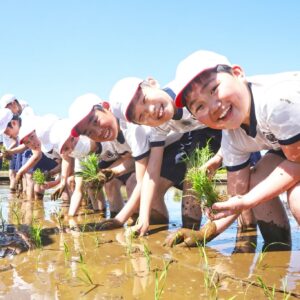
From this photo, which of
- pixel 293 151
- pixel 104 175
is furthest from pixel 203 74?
pixel 104 175

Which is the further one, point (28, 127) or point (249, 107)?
point (28, 127)

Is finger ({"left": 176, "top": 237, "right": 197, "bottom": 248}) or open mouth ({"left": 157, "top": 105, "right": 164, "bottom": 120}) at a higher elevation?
open mouth ({"left": 157, "top": 105, "right": 164, "bottom": 120})

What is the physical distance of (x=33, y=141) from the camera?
23.2 ft

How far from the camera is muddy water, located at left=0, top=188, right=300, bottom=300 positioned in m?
2.04

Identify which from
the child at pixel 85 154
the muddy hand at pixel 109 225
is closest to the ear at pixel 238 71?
the muddy hand at pixel 109 225

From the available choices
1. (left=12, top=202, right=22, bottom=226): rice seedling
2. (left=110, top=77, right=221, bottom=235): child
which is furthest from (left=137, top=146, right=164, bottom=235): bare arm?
(left=12, top=202, right=22, bottom=226): rice seedling

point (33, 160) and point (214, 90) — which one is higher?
point (214, 90)

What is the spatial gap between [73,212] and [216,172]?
2.40 m

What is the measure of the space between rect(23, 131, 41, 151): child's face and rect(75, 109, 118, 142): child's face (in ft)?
9.86

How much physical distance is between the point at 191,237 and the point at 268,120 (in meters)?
1.12

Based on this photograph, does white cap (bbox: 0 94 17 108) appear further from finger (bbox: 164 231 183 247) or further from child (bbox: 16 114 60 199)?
finger (bbox: 164 231 183 247)

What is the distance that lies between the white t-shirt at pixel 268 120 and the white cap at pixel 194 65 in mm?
289

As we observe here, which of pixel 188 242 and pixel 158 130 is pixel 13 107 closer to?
pixel 158 130

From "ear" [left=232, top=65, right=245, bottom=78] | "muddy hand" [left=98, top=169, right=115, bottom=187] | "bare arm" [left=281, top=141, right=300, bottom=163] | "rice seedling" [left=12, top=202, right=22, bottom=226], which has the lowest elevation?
"rice seedling" [left=12, top=202, right=22, bottom=226]
